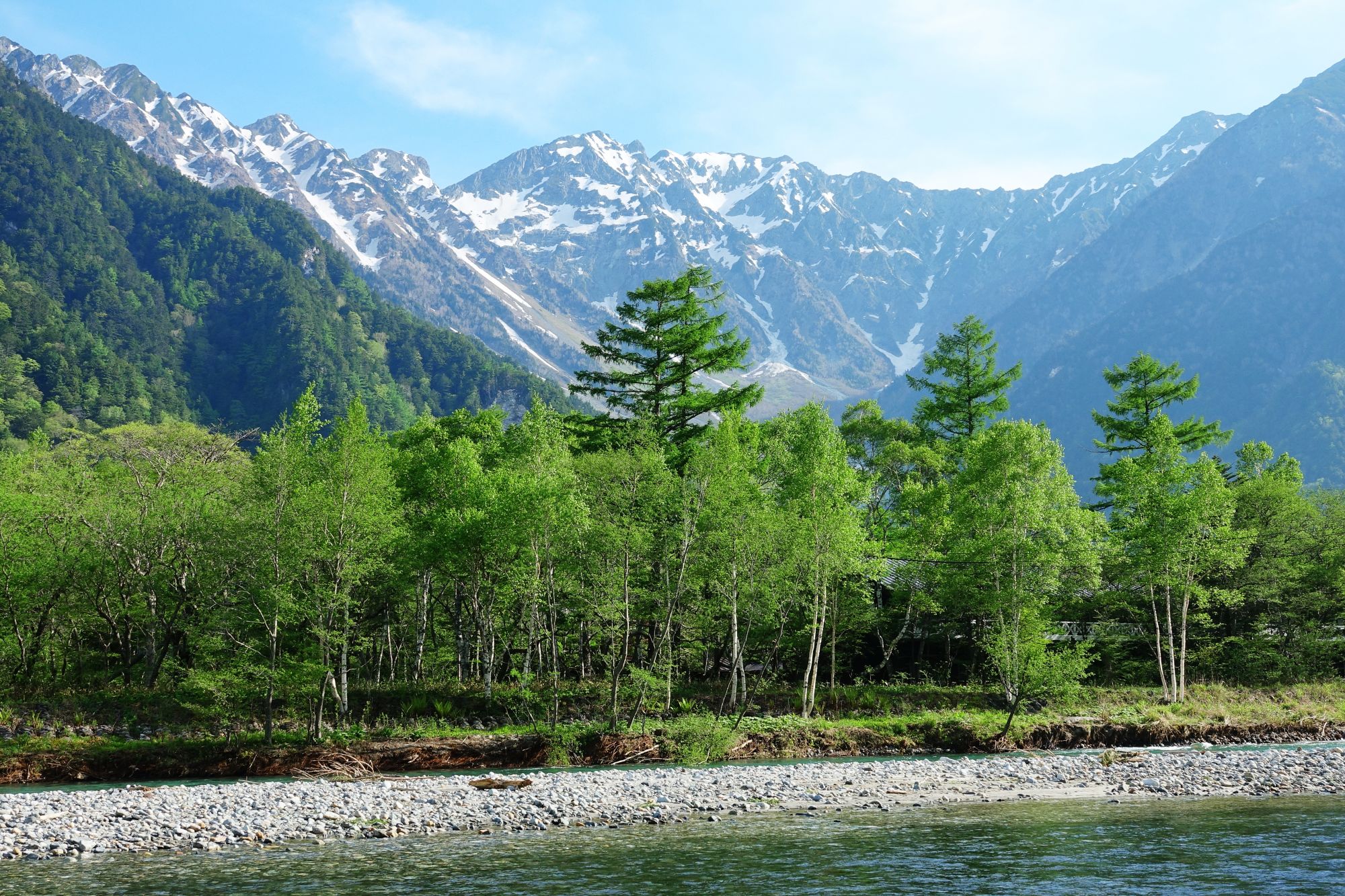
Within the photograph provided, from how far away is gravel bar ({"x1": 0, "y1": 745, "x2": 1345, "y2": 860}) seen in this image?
72.7 feet

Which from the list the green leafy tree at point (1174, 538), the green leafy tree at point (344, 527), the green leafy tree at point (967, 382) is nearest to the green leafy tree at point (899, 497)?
the green leafy tree at point (967, 382)

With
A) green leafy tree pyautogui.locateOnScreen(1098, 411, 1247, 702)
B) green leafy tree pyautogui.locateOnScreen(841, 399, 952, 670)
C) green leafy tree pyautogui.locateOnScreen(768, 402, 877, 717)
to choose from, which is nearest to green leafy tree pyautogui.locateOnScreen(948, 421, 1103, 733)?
green leafy tree pyautogui.locateOnScreen(841, 399, 952, 670)

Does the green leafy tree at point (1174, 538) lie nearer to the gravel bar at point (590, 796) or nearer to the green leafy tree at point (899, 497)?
the green leafy tree at point (899, 497)

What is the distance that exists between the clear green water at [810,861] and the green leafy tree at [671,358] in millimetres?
26471

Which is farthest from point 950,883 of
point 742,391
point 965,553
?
point 742,391

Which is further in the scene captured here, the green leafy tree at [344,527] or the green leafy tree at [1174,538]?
the green leafy tree at [1174,538]

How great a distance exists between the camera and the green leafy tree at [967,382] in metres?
63.4

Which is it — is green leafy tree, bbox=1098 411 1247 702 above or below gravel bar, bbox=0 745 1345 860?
above

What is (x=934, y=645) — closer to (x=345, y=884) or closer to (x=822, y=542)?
(x=822, y=542)

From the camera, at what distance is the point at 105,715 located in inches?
1417

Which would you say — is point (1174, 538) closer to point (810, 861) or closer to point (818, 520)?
point (818, 520)

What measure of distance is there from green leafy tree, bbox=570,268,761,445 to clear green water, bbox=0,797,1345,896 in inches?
1042

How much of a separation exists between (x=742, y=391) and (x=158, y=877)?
35084 millimetres

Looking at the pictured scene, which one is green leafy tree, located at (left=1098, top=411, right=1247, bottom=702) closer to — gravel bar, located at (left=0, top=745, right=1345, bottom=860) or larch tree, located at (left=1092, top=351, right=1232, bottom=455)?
larch tree, located at (left=1092, top=351, right=1232, bottom=455)
